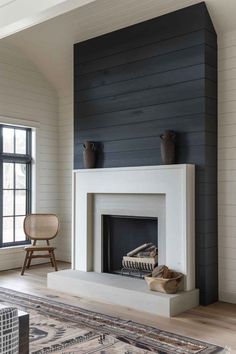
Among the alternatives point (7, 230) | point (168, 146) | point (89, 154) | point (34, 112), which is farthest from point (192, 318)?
point (34, 112)

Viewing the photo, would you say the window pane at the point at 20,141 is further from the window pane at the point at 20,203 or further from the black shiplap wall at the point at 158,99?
the black shiplap wall at the point at 158,99

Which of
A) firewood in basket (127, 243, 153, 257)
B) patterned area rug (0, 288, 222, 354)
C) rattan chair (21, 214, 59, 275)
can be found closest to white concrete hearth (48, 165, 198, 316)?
firewood in basket (127, 243, 153, 257)

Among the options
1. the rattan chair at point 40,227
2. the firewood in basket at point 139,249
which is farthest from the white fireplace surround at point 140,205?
the rattan chair at point 40,227

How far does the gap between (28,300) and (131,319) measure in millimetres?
1222

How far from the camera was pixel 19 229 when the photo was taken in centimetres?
630

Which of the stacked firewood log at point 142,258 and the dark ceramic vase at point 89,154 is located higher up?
the dark ceramic vase at point 89,154

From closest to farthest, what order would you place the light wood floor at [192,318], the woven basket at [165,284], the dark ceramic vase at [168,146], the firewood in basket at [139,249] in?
the light wood floor at [192,318] < the woven basket at [165,284] < the dark ceramic vase at [168,146] < the firewood in basket at [139,249]

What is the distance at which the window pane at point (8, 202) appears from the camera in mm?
6078

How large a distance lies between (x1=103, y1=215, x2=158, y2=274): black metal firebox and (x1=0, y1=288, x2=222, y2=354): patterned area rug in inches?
45.6

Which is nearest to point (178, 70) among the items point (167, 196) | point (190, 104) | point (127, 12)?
point (190, 104)

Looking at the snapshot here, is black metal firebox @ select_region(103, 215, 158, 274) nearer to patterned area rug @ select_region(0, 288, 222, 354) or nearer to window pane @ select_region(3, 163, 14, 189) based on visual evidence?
patterned area rug @ select_region(0, 288, 222, 354)

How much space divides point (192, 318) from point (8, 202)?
3405 millimetres

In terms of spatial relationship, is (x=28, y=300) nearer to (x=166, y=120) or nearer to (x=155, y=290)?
(x=155, y=290)

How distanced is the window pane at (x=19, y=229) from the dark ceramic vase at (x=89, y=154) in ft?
5.78
